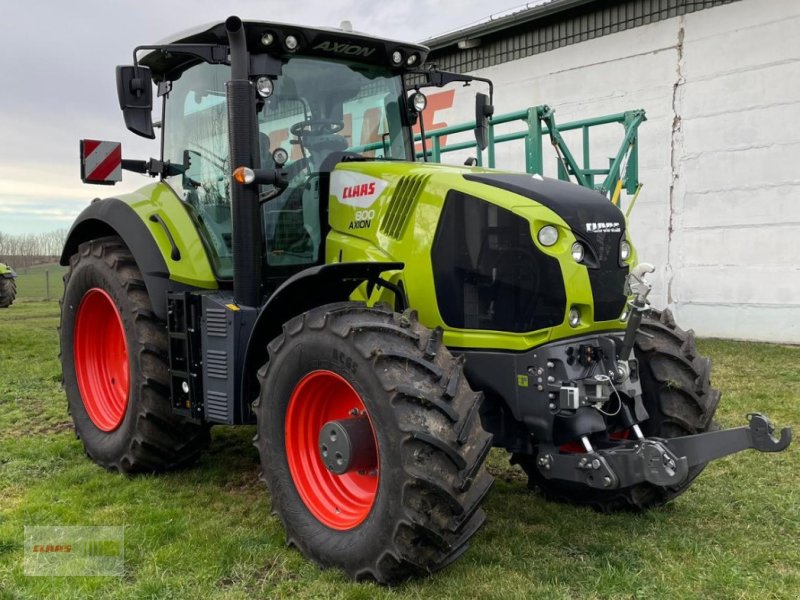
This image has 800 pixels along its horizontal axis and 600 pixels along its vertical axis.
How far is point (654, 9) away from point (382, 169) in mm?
9056

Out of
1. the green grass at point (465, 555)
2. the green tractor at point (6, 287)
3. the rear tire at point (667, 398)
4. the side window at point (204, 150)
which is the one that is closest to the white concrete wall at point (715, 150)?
the green grass at point (465, 555)

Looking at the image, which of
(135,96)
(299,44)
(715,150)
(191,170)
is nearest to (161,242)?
(191,170)

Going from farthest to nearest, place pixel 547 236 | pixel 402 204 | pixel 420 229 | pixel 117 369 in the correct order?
pixel 117 369 < pixel 402 204 < pixel 420 229 < pixel 547 236

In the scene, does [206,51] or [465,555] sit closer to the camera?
[465,555]

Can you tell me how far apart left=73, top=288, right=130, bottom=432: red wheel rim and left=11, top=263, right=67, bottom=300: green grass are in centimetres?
2207

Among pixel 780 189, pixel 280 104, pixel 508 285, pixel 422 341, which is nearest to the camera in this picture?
pixel 422 341

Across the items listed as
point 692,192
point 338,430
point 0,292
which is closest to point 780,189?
point 692,192

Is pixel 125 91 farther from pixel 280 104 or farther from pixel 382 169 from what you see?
pixel 382 169

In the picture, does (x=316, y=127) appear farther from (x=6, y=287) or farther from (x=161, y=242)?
(x=6, y=287)

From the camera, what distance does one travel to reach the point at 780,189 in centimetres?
1005

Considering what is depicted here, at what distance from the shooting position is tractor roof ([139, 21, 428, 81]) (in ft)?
12.6

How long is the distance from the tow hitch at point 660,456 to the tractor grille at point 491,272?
0.62 metres

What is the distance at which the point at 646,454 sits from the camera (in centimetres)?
304

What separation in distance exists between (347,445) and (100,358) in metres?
2.88
